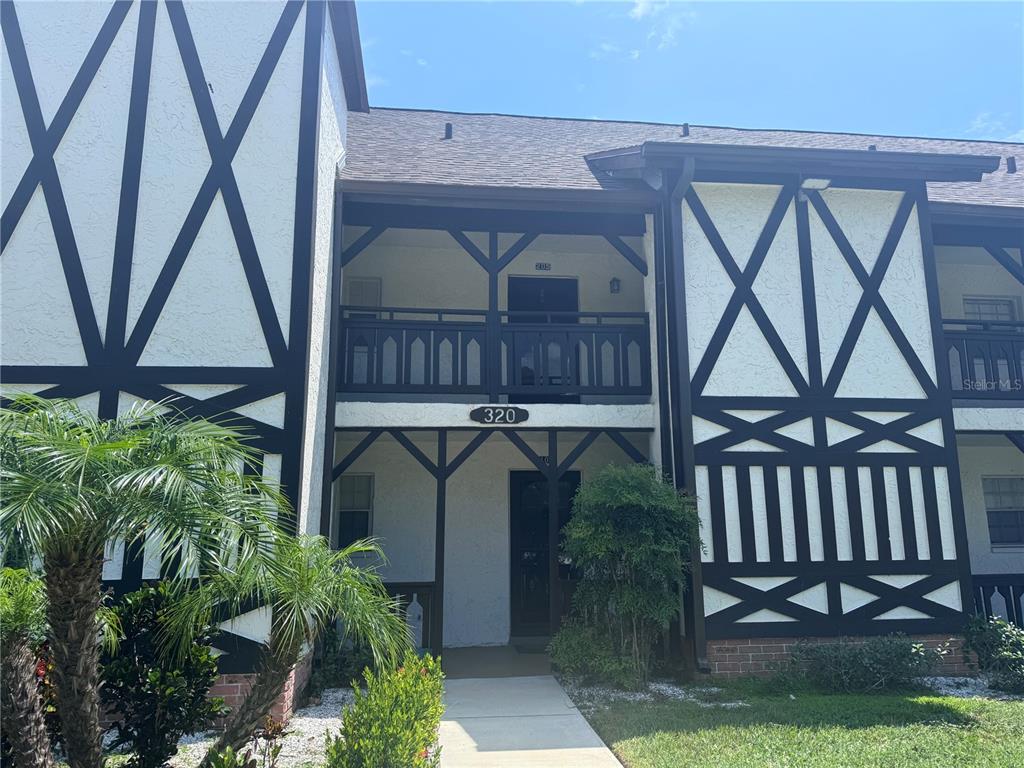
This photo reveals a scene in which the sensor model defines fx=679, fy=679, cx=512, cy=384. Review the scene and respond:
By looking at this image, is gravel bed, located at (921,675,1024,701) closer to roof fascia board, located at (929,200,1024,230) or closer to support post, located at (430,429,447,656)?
support post, located at (430,429,447,656)

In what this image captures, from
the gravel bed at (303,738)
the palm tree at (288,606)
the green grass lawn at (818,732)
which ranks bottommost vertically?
the gravel bed at (303,738)

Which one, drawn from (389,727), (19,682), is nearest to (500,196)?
(389,727)

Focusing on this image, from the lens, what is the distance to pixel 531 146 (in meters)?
11.8

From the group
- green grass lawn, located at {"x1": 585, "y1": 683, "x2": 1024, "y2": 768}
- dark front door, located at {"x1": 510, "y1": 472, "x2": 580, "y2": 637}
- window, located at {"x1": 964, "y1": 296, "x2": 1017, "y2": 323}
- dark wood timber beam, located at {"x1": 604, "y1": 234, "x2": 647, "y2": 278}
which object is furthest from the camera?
window, located at {"x1": 964, "y1": 296, "x2": 1017, "y2": 323}

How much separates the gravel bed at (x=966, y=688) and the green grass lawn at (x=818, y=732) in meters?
0.34

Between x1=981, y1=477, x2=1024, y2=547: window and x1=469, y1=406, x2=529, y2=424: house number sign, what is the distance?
842 centimetres

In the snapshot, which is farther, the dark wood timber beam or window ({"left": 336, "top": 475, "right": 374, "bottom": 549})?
window ({"left": 336, "top": 475, "right": 374, "bottom": 549})

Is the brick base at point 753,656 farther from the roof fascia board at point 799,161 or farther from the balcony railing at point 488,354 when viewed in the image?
the roof fascia board at point 799,161

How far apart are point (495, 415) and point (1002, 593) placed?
7269mm

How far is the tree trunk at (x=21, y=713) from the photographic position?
3.94m

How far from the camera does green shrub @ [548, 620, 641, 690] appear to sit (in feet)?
25.3

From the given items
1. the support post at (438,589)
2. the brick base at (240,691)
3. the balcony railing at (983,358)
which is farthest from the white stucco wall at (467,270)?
the brick base at (240,691)

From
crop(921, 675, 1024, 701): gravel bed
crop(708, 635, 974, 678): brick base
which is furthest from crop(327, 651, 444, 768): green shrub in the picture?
crop(921, 675, 1024, 701): gravel bed

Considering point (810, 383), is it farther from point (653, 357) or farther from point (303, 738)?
point (303, 738)
